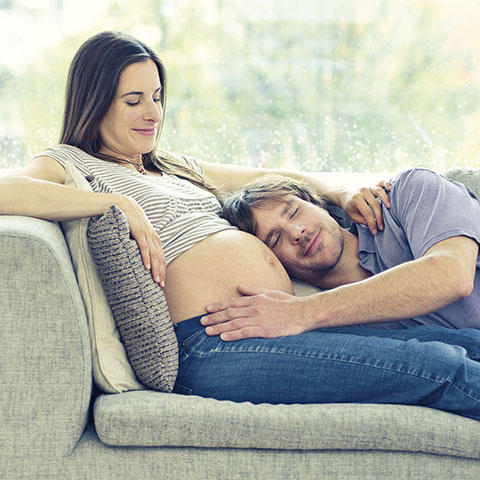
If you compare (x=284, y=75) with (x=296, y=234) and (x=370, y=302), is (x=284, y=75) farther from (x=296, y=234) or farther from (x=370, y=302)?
(x=370, y=302)

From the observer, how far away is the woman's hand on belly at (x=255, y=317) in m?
1.45

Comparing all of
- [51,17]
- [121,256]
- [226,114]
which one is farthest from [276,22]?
[121,256]

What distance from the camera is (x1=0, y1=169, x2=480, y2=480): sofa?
1.24m

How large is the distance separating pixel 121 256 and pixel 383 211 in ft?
2.71

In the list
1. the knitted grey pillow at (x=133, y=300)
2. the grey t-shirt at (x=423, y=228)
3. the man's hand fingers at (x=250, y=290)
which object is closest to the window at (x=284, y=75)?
the grey t-shirt at (x=423, y=228)

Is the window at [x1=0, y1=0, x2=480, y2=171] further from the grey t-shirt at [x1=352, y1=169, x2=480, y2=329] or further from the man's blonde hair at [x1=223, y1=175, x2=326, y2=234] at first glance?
the grey t-shirt at [x1=352, y1=169, x2=480, y2=329]

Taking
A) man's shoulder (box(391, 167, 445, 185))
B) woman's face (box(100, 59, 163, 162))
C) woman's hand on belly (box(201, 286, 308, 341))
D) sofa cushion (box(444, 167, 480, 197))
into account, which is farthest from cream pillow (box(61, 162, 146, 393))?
sofa cushion (box(444, 167, 480, 197))

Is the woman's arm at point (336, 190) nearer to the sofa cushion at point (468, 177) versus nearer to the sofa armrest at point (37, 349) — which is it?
the sofa cushion at point (468, 177)

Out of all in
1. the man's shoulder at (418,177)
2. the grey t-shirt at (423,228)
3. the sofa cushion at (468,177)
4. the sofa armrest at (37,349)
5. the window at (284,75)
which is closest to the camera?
the sofa armrest at (37,349)

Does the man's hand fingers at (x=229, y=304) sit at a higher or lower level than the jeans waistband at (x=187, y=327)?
higher

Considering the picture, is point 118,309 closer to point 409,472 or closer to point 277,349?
point 277,349

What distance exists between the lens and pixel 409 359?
4.36ft

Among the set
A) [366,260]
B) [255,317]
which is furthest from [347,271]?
[255,317]

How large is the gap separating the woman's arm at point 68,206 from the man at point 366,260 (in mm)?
222
